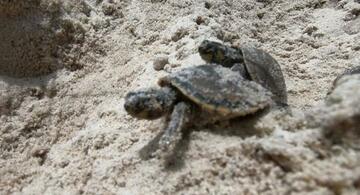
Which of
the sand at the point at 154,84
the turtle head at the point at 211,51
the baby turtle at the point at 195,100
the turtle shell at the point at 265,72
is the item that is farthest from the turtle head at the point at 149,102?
the turtle shell at the point at 265,72

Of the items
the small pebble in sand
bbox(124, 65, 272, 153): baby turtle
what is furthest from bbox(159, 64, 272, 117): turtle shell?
the small pebble in sand

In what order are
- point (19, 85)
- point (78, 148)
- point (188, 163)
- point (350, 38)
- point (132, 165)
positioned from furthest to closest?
point (350, 38) < point (19, 85) < point (78, 148) < point (132, 165) < point (188, 163)

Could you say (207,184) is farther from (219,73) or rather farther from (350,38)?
(350,38)

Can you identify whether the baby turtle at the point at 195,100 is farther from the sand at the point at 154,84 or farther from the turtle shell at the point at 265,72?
the turtle shell at the point at 265,72

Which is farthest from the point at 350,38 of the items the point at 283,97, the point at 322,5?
the point at 283,97

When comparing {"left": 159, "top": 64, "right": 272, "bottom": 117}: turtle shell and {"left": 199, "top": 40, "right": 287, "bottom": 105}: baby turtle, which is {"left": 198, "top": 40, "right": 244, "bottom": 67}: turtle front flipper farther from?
{"left": 159, "top": 64, "right": 272, "bottom": 117}: turtle shell

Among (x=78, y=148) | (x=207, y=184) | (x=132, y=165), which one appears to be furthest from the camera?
(x=78, y=148)

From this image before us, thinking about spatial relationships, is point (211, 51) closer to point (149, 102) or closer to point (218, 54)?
point (218, 54)
